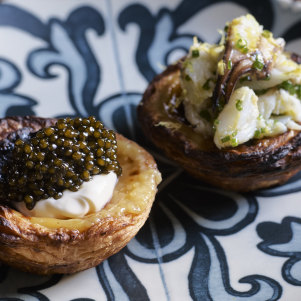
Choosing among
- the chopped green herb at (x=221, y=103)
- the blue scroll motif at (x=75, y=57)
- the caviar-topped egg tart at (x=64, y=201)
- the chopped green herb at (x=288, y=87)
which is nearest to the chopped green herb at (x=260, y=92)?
the chopped green herb at (x=288, y=87)

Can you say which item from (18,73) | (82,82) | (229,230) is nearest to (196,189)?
(229,230)

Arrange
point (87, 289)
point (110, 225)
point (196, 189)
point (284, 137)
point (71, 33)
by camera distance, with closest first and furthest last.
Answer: point (110, 225) → point (87, 289) → point (284, 137) → point (196, 189) → point (71, 33)

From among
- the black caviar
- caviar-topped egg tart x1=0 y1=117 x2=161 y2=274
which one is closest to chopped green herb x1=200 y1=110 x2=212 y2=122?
→ caviar-topped egg tart x1=0 y1=117 x2=161 y2=274

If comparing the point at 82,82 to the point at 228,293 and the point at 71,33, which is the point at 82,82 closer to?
the point at 71,33

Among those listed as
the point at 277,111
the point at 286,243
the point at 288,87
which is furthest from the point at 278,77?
the point at 286,243

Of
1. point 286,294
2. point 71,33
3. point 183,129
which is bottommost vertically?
point 286,294

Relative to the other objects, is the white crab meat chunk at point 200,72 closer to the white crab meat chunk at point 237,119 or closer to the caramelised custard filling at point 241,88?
the caramelised custard filling at point 241,88
